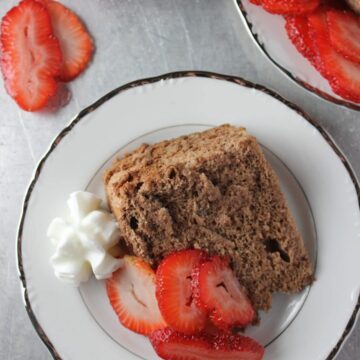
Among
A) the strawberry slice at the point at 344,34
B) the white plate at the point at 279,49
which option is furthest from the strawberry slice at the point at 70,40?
the strawberry slice at the point at 344,34

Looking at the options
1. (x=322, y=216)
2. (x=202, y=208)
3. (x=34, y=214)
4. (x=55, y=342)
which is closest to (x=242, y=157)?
(x=202, y=208)

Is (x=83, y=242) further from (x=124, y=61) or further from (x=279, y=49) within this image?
(x=279, y=49)

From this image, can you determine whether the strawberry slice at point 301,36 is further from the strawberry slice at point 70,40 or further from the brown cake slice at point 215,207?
the strawberry slice at point 70,40

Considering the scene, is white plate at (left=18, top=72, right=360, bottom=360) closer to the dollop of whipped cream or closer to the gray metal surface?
the dollop of whipped cream

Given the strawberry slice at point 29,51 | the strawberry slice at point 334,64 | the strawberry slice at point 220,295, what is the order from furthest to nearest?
the strawberry slice at point 29,51 < the strawberry slice at point 334,64 < the strawberry slice at point 220,295

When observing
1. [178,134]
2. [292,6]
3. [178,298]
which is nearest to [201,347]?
[178,298]

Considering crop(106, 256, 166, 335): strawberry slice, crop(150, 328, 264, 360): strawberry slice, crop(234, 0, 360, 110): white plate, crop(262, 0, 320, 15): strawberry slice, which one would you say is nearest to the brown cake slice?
crop(106, 256, 166, 335): strawberry slice

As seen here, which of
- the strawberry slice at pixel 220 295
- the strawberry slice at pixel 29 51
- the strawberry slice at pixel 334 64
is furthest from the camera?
the strawberry slice at pixel 29 51

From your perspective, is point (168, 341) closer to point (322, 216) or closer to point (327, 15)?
point (322, 216)
